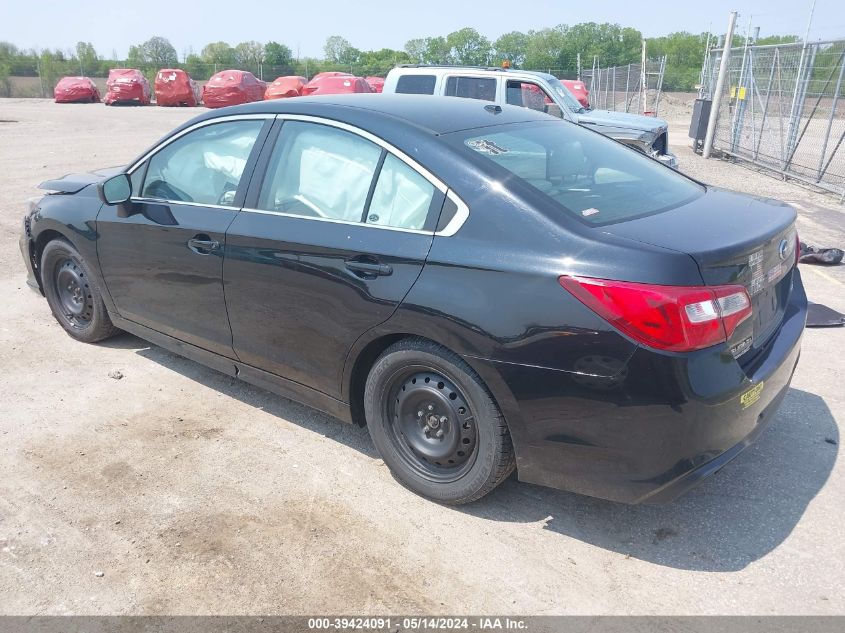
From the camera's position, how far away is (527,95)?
10.7 m

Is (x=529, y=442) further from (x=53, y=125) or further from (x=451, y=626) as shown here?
(x=53, y=125)

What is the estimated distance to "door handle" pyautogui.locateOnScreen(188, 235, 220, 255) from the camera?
12.6ft

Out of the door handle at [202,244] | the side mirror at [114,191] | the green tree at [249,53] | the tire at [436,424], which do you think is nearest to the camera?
the tire at [436,424]

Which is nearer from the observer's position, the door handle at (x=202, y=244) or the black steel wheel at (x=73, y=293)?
the door handle at (x=202, y=244)

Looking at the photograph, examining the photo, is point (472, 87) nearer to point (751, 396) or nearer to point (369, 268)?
point (369, 268)

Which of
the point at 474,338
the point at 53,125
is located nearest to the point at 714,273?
the point at 474,338

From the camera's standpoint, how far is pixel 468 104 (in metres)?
3.90

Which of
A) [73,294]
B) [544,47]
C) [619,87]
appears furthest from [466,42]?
[73,294]

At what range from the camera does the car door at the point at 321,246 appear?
10.4 ft

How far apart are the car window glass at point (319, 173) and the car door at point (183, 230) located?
196 mm

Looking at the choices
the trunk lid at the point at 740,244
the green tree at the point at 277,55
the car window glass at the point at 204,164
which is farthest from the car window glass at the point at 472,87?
the green tree at the point at 277,55

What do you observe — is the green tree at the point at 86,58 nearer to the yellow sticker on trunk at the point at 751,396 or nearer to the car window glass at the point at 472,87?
the car window glass at the point at 472,87

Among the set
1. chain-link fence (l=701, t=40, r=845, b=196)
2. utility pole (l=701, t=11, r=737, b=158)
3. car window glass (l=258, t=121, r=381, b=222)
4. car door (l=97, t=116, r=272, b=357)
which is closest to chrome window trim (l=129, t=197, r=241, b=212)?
car door (l=97, t=116, r=272, b=357)

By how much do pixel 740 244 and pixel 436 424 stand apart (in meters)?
1.48
